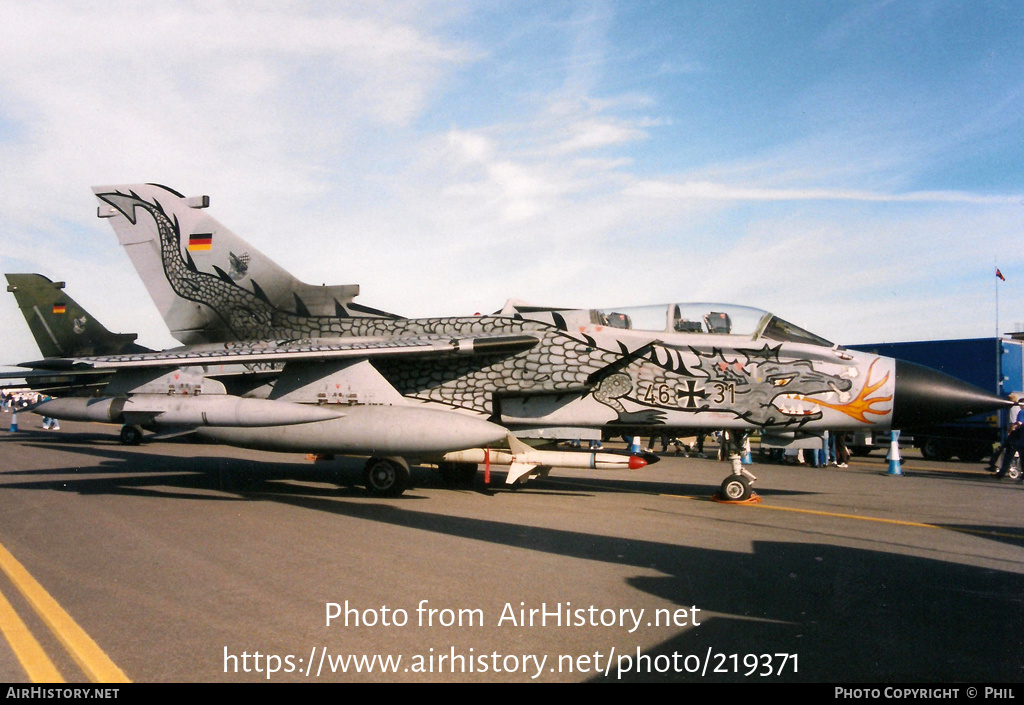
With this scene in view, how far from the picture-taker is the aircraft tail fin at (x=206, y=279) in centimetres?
1155

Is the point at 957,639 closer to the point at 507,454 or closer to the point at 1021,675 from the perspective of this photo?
the point at 1021,675

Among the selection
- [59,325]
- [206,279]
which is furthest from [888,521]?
[59,325]

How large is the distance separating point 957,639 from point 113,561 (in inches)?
253

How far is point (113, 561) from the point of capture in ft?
20.3

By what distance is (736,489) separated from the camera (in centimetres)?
1005

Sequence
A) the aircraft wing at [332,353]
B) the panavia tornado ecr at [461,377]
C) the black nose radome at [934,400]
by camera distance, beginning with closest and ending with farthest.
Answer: the black nose radome at [934,400] < the panavia tornado ecr at [461,377] < the aircraft wing at [332,353]

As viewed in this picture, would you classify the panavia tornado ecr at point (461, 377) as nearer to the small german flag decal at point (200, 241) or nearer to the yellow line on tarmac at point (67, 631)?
the small german flag decal at point (200, 241)

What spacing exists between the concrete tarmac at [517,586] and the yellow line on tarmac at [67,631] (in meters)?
0.04

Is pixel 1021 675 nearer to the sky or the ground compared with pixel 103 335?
nearer to the ground

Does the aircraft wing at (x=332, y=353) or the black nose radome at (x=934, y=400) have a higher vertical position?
the aircraft wing at (x=332, y=353)

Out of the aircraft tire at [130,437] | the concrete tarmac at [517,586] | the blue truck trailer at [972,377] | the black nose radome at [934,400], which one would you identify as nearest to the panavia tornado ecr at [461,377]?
the black nose radome at [934,400]

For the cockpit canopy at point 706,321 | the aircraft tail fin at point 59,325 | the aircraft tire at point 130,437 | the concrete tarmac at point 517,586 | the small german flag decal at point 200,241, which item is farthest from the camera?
the aircraft tire at point 130,437

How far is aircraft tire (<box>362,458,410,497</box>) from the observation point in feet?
33.4
